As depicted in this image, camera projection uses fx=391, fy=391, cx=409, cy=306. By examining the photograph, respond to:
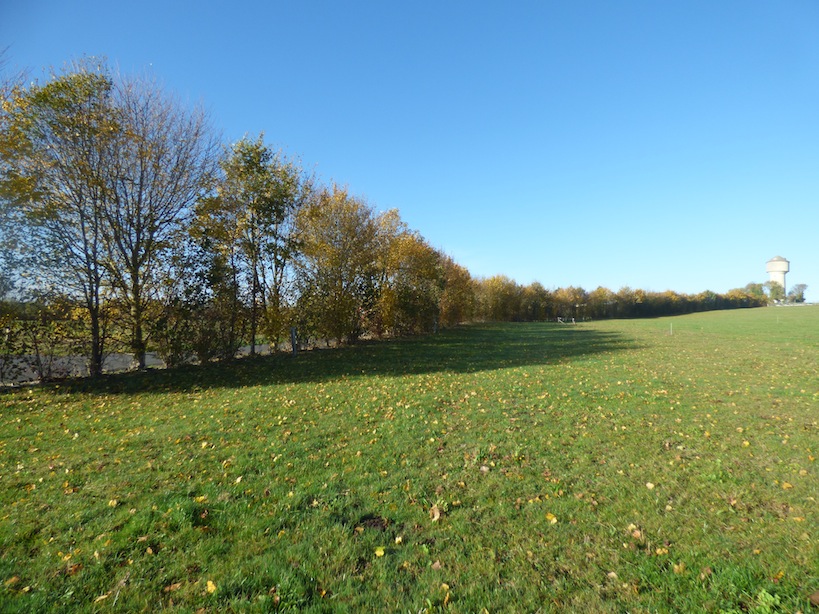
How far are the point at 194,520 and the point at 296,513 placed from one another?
1047 mm

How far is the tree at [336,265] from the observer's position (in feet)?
70.3

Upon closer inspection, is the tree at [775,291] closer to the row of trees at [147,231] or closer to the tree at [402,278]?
the tree at [402,278]

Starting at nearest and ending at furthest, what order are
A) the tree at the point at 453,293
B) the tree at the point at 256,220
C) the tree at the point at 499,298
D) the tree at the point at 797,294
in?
1. the tree at the point at 256,220
2. the tree at the point at 453,293
3. the tree at the point at 499,298
4. the tree at the point at 797,294

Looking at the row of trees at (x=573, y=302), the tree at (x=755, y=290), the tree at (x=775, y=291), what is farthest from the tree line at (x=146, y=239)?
the tree at (x=775, y=291)

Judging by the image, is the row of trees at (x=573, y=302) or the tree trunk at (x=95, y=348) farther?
the row of trees at (x=573, y=302)

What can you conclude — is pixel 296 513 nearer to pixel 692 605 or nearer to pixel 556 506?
pixel 556 506

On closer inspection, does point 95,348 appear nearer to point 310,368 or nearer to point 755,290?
point 310,368

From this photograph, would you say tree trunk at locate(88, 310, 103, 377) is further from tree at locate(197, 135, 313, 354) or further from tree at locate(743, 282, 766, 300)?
tree at locate(743, 282, 766, 300)

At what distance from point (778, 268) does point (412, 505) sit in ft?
693

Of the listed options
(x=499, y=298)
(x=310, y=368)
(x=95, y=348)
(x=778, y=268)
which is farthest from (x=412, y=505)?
(x=778, y=268)

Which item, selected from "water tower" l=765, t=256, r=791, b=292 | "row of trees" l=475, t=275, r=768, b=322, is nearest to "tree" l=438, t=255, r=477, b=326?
"row of trees" l=475, t=275, r=768, b=322

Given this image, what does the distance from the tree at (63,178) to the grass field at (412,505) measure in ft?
15.3

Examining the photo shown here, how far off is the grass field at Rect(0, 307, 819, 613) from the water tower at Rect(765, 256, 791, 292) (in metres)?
200

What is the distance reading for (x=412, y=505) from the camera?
14.8 feet
